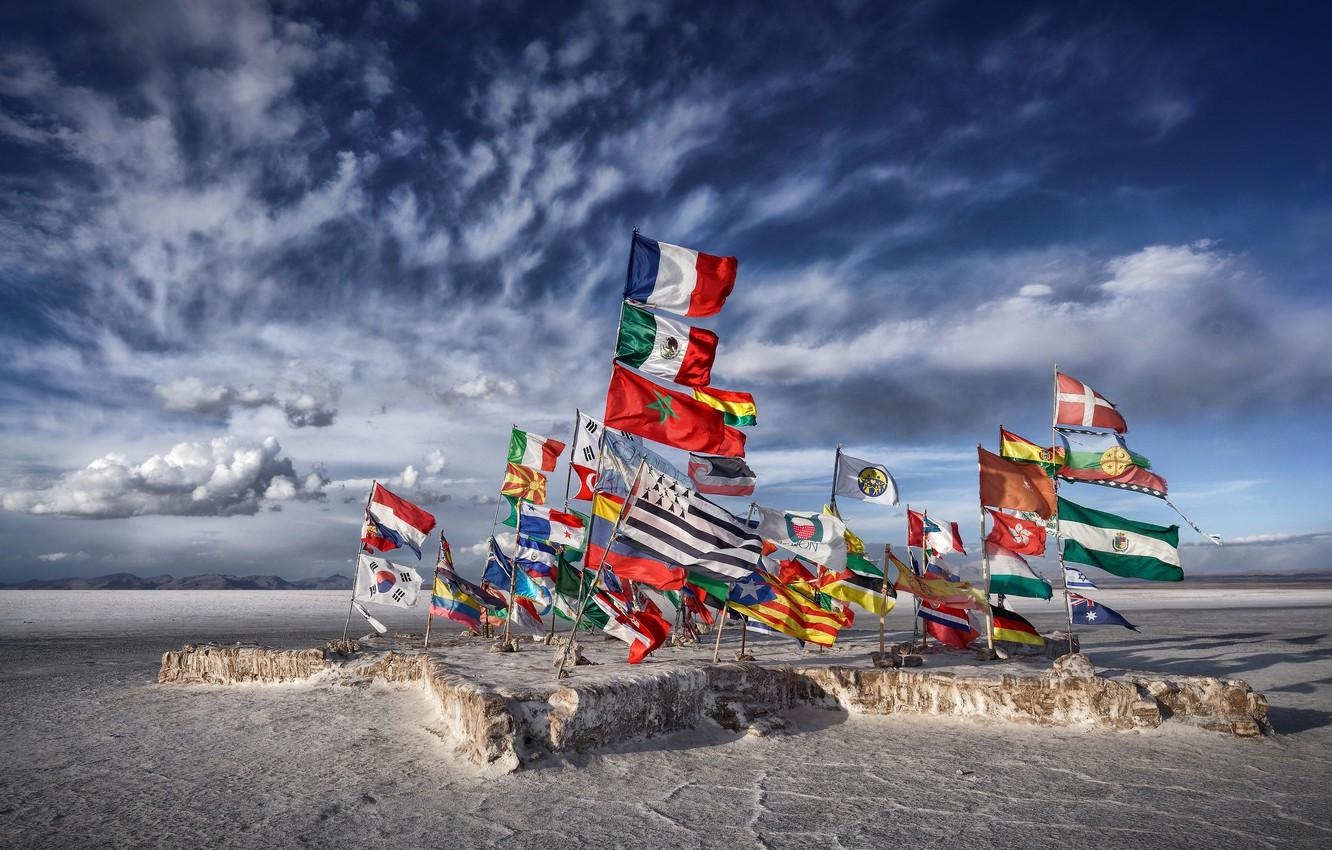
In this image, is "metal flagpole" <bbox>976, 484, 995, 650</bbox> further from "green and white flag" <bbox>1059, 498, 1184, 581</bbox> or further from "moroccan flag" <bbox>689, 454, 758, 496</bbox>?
"moroccan flag" <bbox>689, 454, 758, 496</bbox>

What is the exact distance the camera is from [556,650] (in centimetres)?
1686

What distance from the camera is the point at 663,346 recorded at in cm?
1221

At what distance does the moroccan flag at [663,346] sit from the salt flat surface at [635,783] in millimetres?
5381

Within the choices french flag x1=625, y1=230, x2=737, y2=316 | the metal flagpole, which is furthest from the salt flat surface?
french flag x1=625, y1=230, x2=737, y2=316

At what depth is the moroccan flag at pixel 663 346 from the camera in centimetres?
1216

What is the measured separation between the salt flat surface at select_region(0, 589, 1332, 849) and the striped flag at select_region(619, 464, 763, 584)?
270cm

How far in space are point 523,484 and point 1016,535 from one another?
13.0m

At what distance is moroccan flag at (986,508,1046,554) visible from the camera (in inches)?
630

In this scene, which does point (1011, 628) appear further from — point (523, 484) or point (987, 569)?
point (523, 484)

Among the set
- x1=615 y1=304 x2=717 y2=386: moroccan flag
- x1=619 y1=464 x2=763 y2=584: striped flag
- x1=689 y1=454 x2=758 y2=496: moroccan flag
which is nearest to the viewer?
x1=619 y1=464 x2=763 y2=584: striped flag

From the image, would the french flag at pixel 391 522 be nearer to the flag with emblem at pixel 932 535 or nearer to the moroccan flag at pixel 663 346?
the moroccan flag at pixel 663 346

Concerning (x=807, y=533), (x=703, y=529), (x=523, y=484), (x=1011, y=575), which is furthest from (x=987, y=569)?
(x=523, y=484)

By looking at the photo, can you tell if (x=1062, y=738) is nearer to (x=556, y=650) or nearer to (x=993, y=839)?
(x=993, y=839)

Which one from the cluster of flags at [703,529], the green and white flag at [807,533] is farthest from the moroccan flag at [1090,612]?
the green and white flag at [807,533]
